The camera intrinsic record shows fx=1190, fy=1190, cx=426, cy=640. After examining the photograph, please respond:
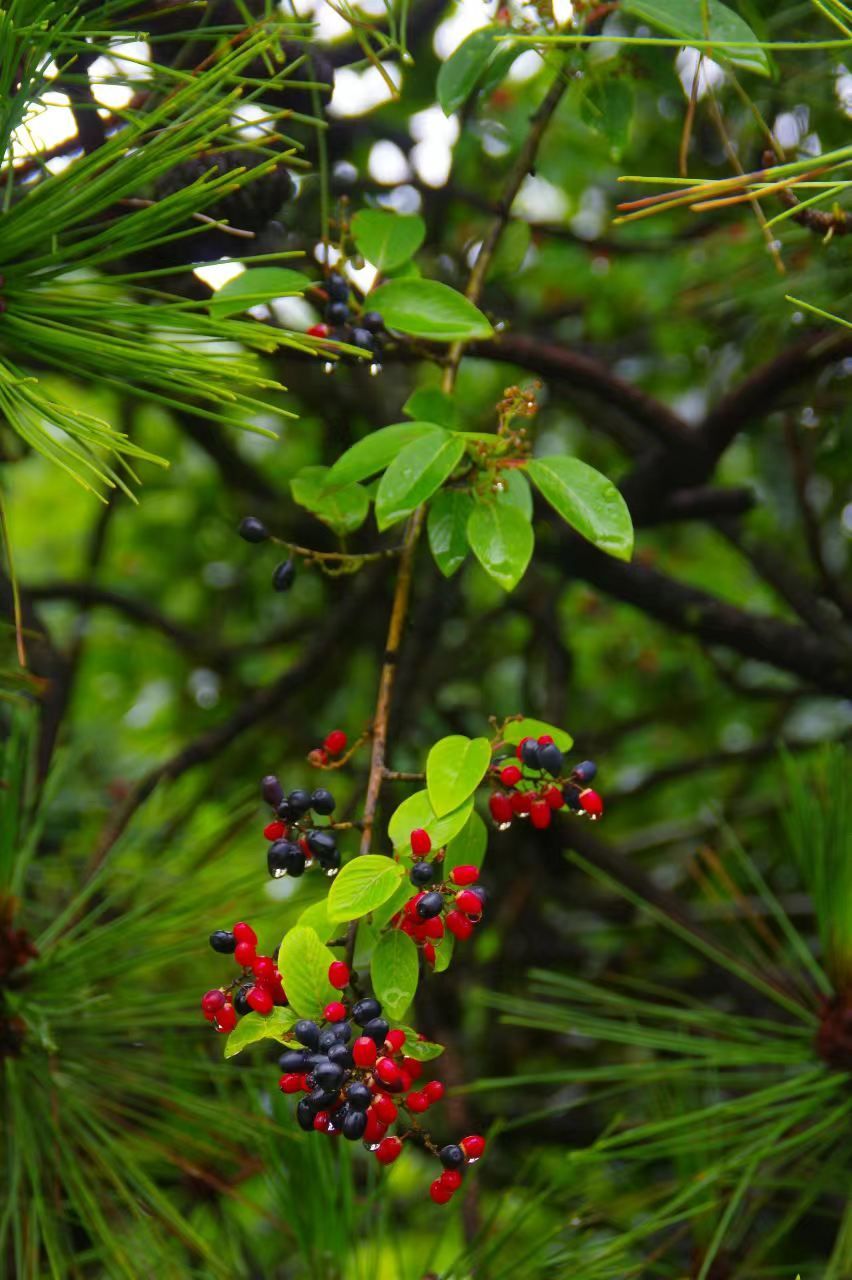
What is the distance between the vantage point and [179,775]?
1317 millimetres

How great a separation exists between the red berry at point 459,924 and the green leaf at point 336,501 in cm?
29

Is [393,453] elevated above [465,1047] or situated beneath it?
elevated above

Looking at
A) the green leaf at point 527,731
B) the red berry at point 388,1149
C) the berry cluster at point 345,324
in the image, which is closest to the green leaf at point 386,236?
the berry cluster at point 345,324

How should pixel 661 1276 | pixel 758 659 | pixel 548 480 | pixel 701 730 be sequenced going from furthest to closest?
1. pixel 701 730
2. pixel 758 659
3. pixel 661 1276
4. pixel 548 480

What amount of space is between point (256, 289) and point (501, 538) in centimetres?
23

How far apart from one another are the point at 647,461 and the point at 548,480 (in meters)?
0.63

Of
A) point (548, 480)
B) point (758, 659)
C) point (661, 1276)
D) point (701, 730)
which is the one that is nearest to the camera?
point (548, 480)

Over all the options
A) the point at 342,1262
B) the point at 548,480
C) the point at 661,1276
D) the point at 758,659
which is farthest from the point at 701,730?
the point at 548,480

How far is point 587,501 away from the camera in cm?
69

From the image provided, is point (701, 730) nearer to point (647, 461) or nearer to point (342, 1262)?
point (647, 461)

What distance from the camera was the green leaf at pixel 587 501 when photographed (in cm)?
68

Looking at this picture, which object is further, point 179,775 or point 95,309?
point 179,775

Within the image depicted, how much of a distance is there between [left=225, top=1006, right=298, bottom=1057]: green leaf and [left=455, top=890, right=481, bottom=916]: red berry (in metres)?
0.11

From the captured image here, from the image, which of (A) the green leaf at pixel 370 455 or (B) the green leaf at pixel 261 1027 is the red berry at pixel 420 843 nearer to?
(B) the green leaf at pixel 261 1027
